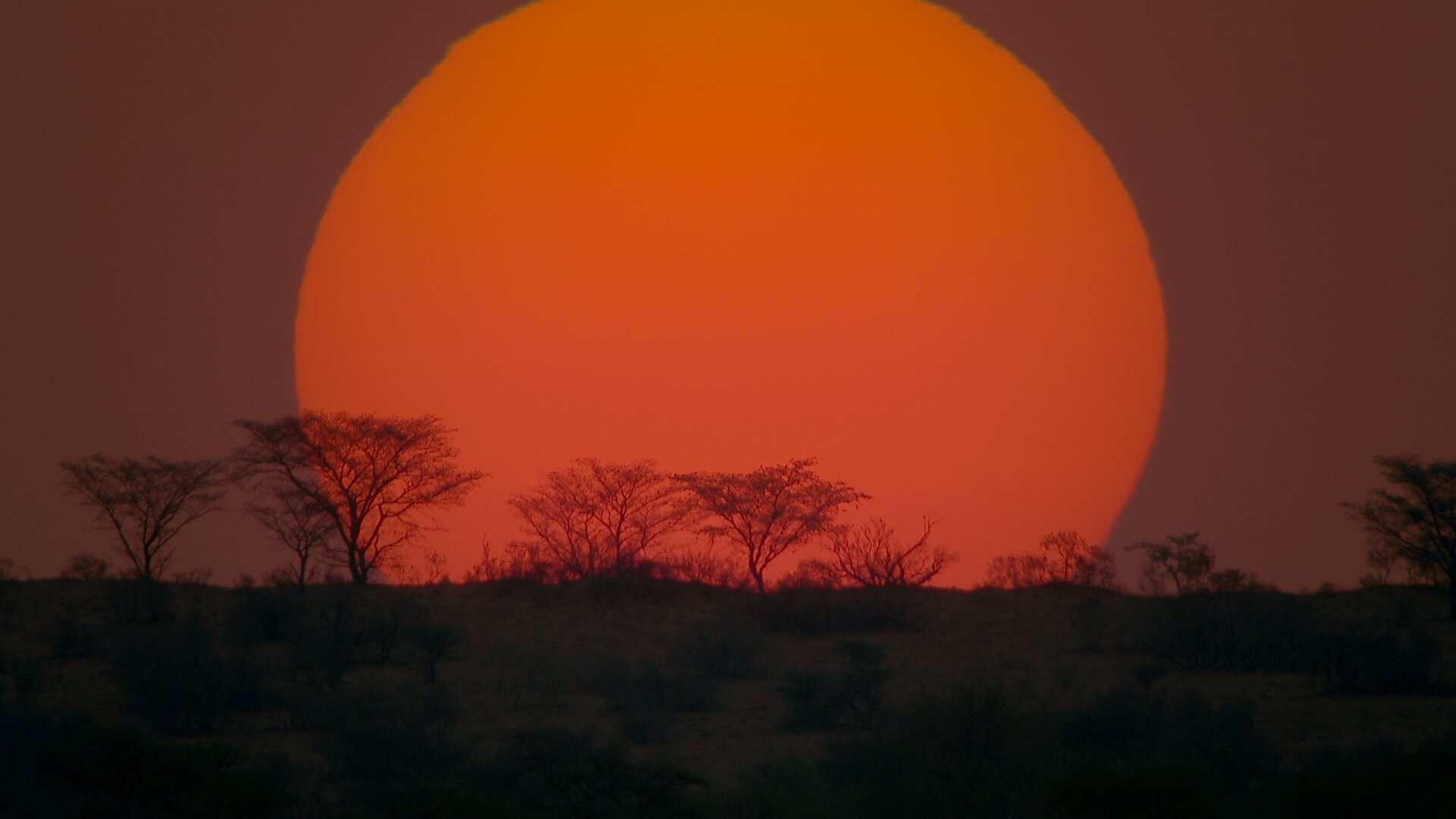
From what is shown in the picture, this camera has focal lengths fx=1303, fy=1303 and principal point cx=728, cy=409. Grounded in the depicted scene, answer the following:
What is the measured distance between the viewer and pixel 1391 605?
39.2 meters

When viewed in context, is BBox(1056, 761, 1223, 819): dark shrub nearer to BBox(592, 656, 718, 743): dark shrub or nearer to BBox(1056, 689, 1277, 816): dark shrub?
BBox(1056, 689, 1277, 816): dark shrub

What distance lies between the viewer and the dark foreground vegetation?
1911 centimetres

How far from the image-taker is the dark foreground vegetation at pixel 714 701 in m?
19.1

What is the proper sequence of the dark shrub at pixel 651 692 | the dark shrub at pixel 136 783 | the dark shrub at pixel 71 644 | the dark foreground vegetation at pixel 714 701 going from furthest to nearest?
1. the dark shrub at pixel 71 644
2. the dark shrub at pixel 651 692
3. the dark foreground vegetation at pixel 714 701
4. the dark shrub at pixel 136 783

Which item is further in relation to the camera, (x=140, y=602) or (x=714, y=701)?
(x=140, y=602)

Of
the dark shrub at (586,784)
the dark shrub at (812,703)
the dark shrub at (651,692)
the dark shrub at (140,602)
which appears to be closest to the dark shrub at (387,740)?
the dark shrub at (586,784)

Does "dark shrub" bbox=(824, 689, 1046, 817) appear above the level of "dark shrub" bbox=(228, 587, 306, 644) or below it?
below

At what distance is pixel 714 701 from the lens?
1200 inches

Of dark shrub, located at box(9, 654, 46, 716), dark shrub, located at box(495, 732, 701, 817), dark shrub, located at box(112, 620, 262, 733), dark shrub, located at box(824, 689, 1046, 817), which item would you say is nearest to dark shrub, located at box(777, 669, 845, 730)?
dark shrub, located at box(824, 689, 1046, 817)

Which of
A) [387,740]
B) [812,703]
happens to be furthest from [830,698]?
[387,740]

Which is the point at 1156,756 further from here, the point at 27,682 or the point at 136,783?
the point at 27,682

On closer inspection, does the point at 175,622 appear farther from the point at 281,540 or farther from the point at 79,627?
the point at 281,540

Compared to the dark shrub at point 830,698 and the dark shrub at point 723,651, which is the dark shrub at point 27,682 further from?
the dark shrub at point 830,698

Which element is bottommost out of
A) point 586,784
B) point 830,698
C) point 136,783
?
point 586,784
